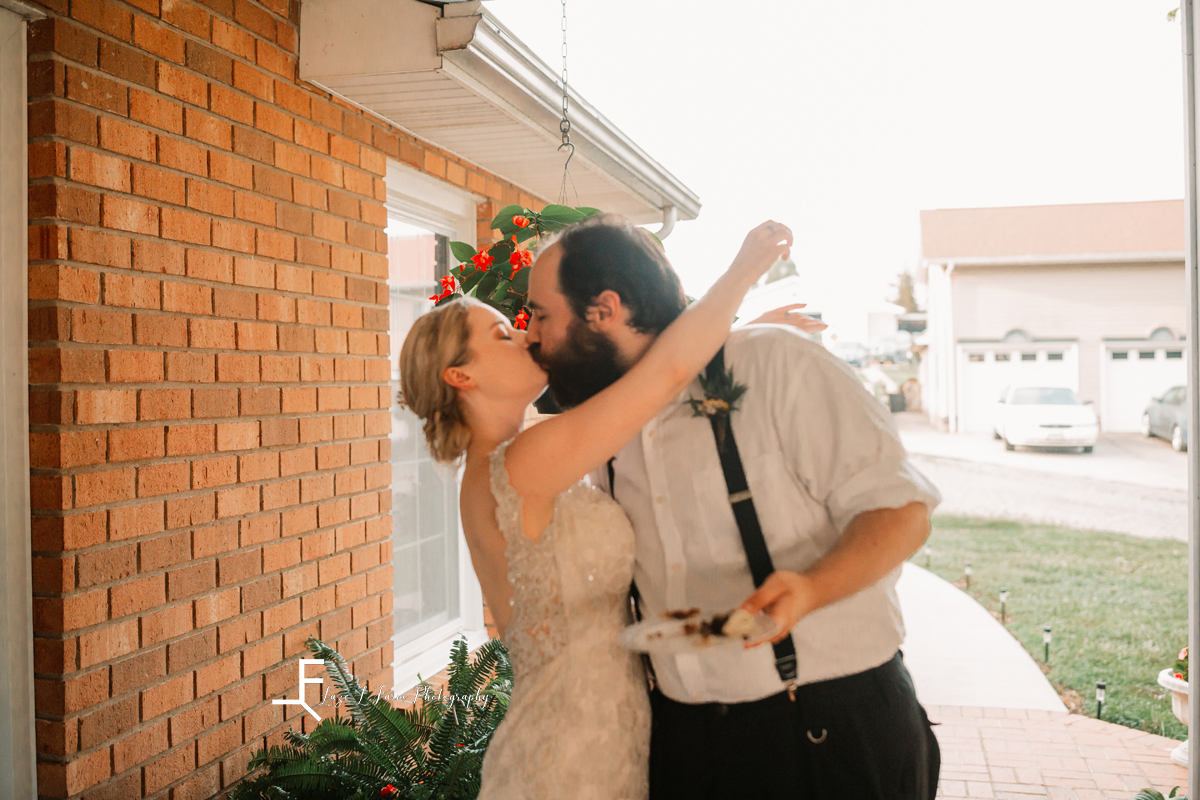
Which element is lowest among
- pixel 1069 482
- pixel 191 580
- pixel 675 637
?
pixel 1069 482

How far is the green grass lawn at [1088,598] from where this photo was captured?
21.9ft

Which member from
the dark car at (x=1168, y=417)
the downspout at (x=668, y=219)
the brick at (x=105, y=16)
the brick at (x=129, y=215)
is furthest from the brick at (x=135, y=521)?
the dark car at (x=1168, y=417)

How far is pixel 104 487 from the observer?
7.30 feet

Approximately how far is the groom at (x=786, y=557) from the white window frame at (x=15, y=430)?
59.7 inches

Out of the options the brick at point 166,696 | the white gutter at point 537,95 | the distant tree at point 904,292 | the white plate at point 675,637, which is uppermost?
the distant tree at point 904,292

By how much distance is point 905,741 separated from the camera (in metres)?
1.37

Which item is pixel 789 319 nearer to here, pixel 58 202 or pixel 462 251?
pixel 462 251

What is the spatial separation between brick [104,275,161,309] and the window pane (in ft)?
6.11

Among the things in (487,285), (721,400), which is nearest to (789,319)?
(721,400)

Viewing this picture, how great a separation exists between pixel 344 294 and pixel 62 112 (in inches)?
54.5

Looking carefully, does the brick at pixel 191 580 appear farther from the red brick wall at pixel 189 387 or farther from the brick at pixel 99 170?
the brick at pixel 99 170

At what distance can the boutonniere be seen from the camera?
1.42 metres

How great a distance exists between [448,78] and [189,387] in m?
1.43

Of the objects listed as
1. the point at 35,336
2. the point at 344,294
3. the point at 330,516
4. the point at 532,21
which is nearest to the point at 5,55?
the point at 35,336
